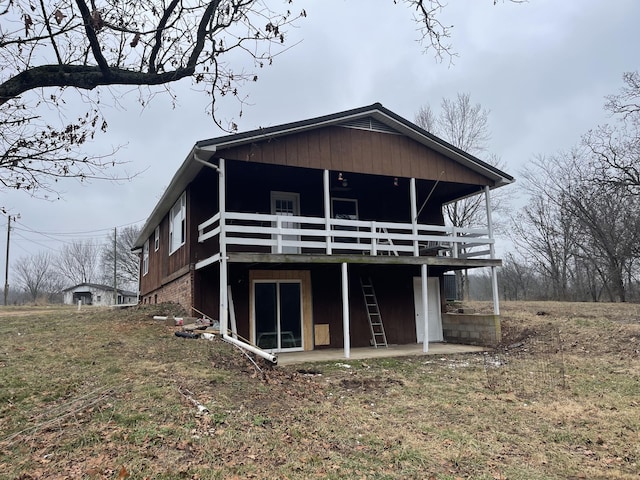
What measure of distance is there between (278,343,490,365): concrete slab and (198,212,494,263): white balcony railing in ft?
9.10

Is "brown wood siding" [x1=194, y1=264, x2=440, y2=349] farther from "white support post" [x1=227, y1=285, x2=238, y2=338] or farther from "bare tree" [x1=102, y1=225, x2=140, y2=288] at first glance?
"bare tree" [x1=102, y1=225, x2=140, y2=288]

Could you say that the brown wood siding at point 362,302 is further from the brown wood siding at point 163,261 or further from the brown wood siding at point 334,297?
the brown wood siding at point 163,261

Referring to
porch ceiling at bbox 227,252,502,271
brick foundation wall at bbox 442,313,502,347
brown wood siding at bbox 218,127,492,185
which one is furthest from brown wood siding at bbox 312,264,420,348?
brown wood siding at bbox 218,127,492,185

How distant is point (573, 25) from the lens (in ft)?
21.5

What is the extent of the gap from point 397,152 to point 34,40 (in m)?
10.9

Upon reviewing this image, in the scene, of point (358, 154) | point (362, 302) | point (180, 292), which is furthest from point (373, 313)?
point (180, 292)

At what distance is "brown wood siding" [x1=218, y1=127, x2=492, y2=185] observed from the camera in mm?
11904

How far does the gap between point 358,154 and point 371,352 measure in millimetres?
5758

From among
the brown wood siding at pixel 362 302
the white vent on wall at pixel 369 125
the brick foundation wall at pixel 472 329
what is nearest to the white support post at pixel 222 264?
the brown wood siding at pixel 362 302

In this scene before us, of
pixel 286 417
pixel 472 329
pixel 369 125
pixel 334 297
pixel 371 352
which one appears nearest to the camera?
pixel 286 417

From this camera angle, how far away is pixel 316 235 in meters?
12.2

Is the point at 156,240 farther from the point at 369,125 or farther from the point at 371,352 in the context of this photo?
the point at 371,352

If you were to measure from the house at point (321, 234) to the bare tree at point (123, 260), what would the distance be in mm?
45451

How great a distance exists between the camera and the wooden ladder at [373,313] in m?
14.4
